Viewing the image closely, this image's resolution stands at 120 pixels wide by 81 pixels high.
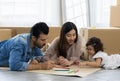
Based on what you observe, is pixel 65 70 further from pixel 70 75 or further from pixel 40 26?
pixel 40 26

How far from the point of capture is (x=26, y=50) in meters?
2.24

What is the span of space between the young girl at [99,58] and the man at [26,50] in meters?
0.35

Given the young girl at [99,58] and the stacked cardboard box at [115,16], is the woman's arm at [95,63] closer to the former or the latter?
the young girl at [99,58]

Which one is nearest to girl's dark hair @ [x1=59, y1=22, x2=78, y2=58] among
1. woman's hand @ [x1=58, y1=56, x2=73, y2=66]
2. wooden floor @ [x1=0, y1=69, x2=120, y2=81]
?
woman's hand @ [x1=58, y1=56, x2=73, y2=66]

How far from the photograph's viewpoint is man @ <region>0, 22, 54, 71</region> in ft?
6.98

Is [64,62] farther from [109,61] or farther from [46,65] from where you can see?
[109,61]

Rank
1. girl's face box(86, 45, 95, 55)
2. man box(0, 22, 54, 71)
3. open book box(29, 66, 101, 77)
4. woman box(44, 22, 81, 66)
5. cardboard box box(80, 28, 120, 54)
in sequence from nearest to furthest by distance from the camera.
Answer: open book box(29, 66, 101, 77)
man box(0, 22, 54, 71)
girl's face box(86, 45, 95, 55)
woman box(44, 22, 81, 66)
cardboard box box(80, 28, 120, 54)

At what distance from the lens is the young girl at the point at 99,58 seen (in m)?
2.23

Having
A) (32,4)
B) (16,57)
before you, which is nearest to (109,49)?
(16,57)

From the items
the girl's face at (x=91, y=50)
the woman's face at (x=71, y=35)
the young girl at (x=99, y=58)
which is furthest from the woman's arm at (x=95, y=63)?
the woman's face at (x=71, y=35)

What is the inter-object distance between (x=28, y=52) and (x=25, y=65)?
0.63ft

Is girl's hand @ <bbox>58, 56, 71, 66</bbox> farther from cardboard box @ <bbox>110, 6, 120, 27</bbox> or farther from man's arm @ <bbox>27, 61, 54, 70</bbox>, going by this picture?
cardboard box @ <bbox>110, 6, 120, 27</bbox>

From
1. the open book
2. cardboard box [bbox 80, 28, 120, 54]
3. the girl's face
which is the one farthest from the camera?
cardboard box [bbox 80, 28, 120, 54]

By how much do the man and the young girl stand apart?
35cm
